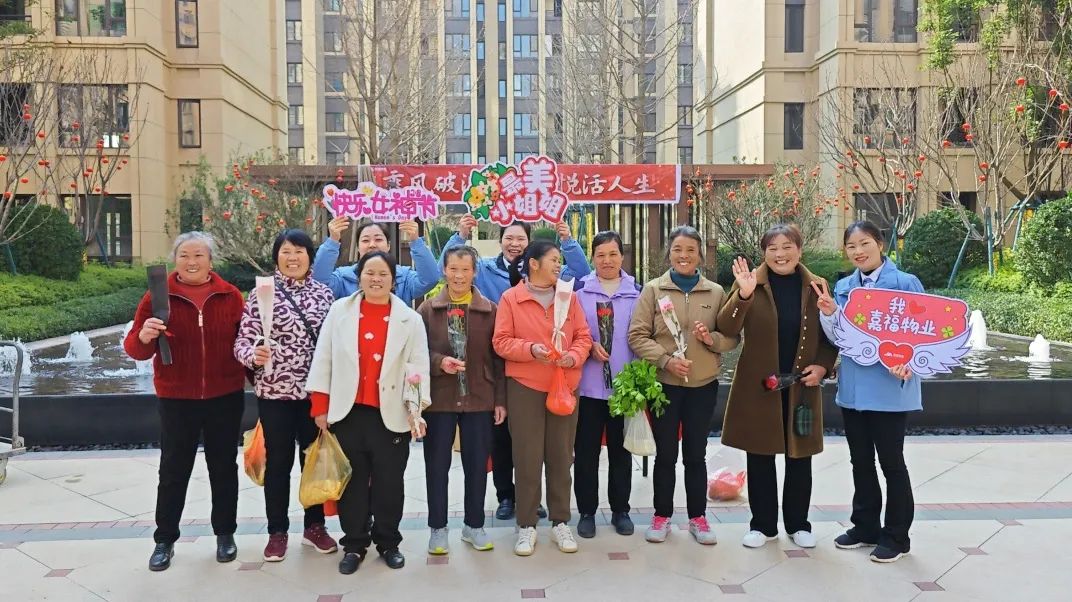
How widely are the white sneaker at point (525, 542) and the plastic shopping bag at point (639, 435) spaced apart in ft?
2.25

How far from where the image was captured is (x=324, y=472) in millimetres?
3912

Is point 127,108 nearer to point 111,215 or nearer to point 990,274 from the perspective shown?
point 111,215

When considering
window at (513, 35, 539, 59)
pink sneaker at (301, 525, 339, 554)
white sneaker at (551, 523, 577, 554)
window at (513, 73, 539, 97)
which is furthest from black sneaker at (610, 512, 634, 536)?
window at (513, 35, 539, 59)

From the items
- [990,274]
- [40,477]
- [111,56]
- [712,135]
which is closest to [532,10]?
[712,135]

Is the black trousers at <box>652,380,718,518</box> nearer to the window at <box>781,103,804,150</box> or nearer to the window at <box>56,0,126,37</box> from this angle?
the window at <box>781,103,804,150</box>

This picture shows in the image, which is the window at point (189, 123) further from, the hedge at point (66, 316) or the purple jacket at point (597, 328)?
the purple jacket at point (597, 328)

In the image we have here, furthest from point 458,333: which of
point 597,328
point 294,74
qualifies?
point 294,74

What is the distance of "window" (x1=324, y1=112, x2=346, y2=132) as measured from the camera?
46.6m

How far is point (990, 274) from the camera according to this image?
15.2 metres

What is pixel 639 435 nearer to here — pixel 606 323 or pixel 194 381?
pixel 606 323

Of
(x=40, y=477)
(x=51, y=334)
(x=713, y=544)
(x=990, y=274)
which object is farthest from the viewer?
(x=990, y=274)

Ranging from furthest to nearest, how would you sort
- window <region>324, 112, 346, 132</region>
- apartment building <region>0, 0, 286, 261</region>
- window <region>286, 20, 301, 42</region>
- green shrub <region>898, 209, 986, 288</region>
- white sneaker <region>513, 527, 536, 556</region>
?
window <region>324, 112, 346, 132</region> → window <region>286, 20, 301, 42</region> → apartment building <region>0, 0, 286, 261</region> → green shrub <region>898, 209, 986, 288</region> → white sneaker <region>513, 527, 536, 556</region>

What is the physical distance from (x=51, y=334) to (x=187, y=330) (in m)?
11.1

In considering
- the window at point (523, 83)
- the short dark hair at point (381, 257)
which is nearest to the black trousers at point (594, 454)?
the short dark hair at point (381, 257)
